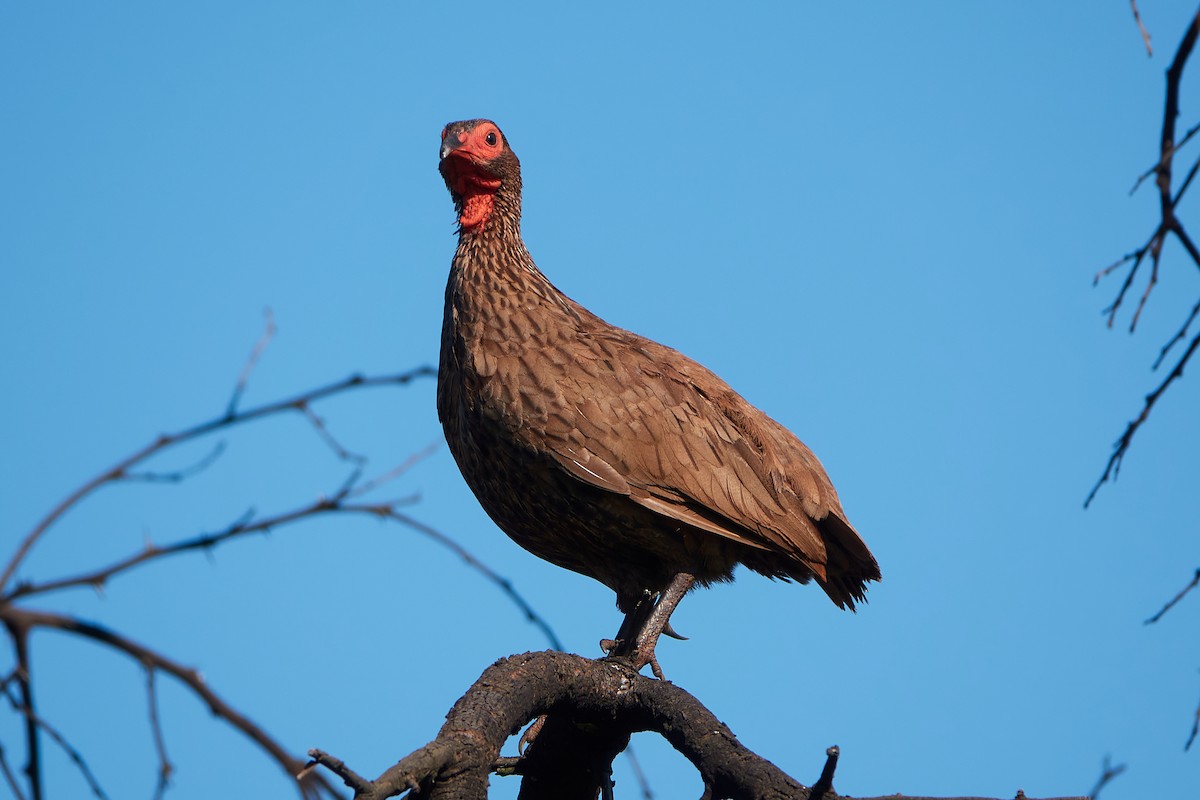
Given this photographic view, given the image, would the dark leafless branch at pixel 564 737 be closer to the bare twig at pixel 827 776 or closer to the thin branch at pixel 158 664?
the bare twig at pixel 827 776

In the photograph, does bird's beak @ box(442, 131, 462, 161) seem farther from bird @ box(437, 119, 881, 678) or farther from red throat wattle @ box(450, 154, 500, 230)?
red throat wattle @ box(450, 154, 500, 230)

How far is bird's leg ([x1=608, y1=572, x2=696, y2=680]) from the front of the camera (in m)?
5.47

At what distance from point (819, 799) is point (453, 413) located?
3.07 m

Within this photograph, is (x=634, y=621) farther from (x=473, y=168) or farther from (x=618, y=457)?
(x=473, y=168)

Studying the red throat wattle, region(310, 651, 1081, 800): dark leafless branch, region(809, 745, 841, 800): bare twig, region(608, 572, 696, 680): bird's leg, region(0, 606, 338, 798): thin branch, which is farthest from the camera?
the red throat wattle

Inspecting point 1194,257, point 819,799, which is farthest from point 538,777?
point 1194,257

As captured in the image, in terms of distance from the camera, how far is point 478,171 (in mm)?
6723

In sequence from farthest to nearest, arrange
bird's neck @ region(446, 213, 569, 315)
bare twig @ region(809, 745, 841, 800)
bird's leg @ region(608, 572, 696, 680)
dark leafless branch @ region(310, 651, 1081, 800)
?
bird's neck @ region(446, 213, 569, 315) < bird's leg @ region(608, 572, 696, 680) < dark leafless branch @ region(310, 651, 1081, 800) < bare twig @ region(809, 745, 841, 800)

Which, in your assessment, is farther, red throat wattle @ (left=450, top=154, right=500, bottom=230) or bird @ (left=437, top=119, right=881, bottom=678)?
red throat wattle @ (left=450, top=154, right=500, bottom=230)

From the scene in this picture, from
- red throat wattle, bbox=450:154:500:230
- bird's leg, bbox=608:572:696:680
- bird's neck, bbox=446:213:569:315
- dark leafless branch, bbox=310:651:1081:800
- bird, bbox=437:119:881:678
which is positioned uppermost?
red throat wattle, bbox=450:154:500:230

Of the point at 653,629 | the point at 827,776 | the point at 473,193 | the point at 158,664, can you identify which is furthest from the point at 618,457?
the point at 158,664

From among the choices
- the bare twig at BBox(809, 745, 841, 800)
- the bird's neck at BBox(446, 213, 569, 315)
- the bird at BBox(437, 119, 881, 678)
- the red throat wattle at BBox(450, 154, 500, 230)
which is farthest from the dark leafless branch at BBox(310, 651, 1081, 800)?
the red throat wattle at BBox(450, 154, 500, 230)

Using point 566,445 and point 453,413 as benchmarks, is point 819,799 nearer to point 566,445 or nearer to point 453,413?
point 566,445

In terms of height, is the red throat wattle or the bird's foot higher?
the red throat wattle
